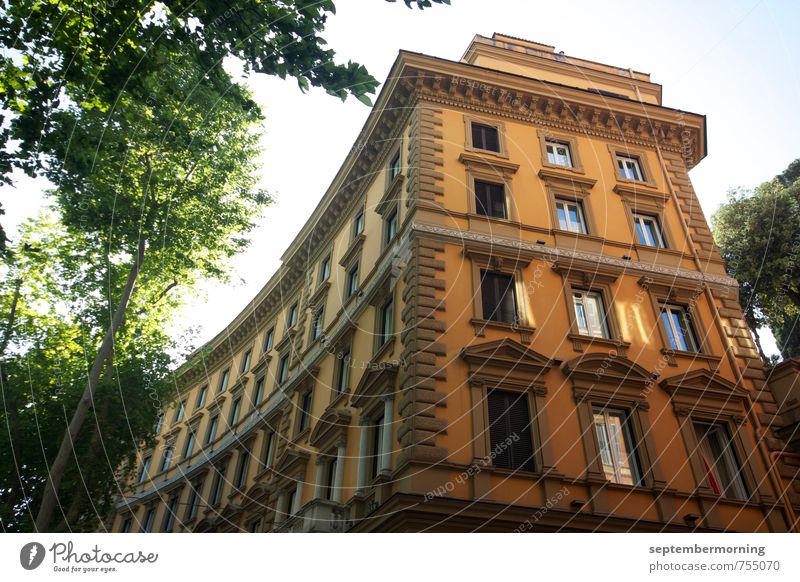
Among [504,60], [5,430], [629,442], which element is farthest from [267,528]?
[504,60]

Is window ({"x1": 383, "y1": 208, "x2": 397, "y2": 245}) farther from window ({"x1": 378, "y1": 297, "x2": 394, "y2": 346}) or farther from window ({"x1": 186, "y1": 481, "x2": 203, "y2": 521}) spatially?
window ({"x1": 186, "y1": 481, "x2": 203, "y2": 521})

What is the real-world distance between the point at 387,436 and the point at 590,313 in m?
7.55

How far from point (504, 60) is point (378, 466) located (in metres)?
19.0

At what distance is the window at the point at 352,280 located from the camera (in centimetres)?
2323

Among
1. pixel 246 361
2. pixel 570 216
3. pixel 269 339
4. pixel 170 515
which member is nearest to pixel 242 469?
pixel 269 339

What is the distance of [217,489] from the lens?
28.6 m

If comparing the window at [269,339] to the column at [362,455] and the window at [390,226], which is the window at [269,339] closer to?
the window at [390,226]

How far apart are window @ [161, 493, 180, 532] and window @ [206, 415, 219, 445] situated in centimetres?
353

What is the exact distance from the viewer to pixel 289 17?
9492mm

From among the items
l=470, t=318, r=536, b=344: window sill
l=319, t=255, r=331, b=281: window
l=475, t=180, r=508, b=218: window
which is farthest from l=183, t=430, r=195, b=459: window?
l=470, t=318, r=536, b=344: window sill

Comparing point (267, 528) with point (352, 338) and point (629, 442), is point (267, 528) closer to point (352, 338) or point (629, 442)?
point (352, 338)

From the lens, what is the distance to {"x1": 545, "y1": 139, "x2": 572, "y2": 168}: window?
21938 millimetres

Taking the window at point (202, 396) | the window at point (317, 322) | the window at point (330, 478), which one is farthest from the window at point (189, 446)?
the window at point (330, 478)

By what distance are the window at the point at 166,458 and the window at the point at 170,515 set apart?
3866 millimetres
